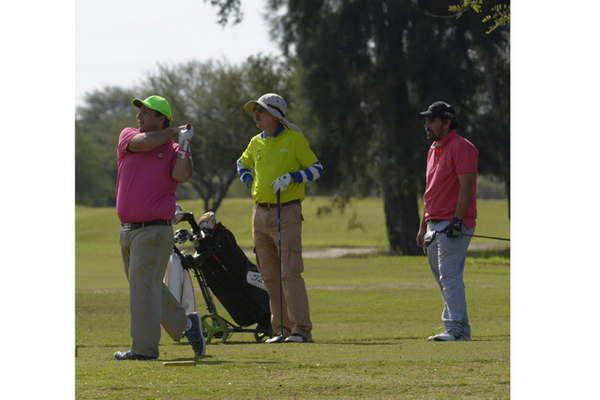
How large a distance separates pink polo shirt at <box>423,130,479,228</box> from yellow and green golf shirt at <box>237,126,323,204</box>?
3.17 ft

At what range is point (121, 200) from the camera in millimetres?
11172

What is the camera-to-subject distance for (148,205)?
36.3ft

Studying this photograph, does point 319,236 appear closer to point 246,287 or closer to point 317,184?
point 317,184

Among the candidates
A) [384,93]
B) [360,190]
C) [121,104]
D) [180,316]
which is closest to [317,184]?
[360,190]

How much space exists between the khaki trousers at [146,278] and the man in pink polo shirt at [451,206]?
105 inches

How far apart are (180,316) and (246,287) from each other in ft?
8.89

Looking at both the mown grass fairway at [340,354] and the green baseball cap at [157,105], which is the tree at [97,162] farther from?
the green baseball cap at [157,105]

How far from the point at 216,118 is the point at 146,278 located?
61.2 meters

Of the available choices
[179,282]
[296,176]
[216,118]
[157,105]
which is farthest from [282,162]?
[216,118]

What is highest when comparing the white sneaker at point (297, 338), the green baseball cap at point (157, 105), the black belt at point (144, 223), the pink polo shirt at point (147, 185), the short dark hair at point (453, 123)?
the green baseball cap at point (157, 105)

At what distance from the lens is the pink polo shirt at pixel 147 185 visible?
11.1 m

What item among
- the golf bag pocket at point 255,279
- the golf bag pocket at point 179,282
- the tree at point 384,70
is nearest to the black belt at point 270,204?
the golf bag pocket at point 255,279
